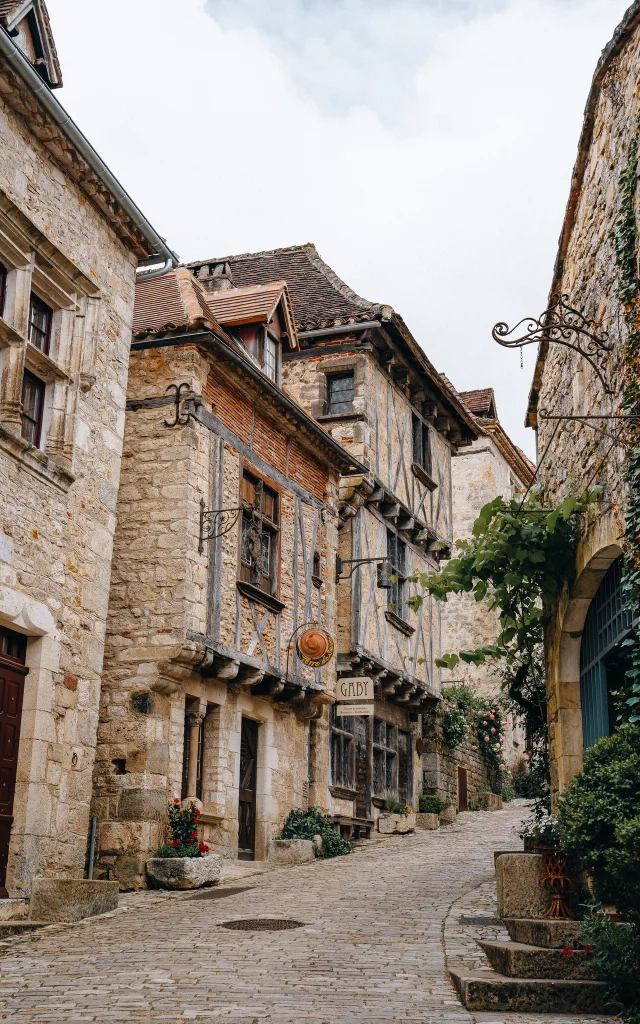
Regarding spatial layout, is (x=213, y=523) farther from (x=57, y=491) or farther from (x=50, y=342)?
(x=50, y=342)

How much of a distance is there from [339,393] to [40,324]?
7.82 m

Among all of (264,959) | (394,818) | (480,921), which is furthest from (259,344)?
(264,959)

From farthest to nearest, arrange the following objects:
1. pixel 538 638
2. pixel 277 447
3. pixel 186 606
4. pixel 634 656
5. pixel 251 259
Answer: pixel 251 259
pixel 277 447
pixel 186 606
pixel 538 638
pixel 634 656

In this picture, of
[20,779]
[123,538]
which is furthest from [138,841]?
[123,538]

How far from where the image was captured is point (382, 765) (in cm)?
1662

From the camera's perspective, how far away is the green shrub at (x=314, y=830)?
41.4 feet

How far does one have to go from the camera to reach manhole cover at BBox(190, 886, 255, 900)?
922 cm

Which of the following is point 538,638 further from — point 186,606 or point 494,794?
point 494,794

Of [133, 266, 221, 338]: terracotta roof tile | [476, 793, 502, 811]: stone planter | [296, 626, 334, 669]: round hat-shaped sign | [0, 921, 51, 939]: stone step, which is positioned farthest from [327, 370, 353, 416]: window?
[0, 921, 51, 939]: stone step

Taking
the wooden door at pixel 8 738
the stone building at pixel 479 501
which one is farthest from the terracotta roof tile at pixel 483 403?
the wooden door at pixel 8 738

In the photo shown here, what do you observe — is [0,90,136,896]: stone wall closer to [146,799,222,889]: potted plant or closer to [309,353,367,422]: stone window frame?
[146,799,222,889]: potted plant

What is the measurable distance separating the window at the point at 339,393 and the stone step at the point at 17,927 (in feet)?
32.7

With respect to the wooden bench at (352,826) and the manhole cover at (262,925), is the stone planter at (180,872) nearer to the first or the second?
the manhole cover at (262,925)

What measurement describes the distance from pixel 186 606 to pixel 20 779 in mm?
2924
